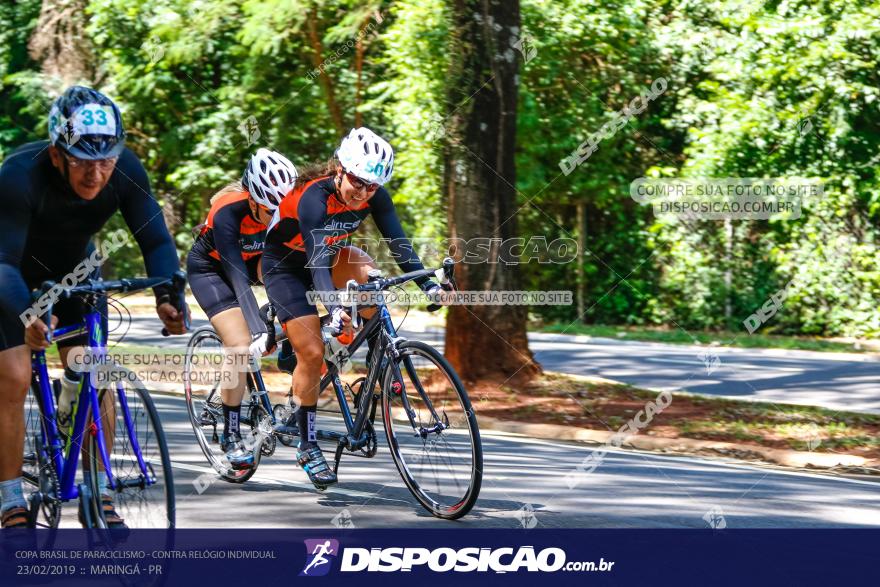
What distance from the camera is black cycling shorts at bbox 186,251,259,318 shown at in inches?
299

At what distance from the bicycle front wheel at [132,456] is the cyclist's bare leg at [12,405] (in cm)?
41

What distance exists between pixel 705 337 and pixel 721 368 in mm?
4284

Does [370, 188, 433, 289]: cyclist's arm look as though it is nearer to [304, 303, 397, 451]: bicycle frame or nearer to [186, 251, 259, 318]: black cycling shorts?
[304, 303, 397, 451]: bicycle frame

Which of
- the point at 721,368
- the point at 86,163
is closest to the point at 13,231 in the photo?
the point at 86,163

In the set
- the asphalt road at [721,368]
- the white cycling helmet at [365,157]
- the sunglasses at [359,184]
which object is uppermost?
the white cycling helmet at [365,157]

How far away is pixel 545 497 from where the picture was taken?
730cm

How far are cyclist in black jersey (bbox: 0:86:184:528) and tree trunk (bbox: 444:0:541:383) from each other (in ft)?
23.9

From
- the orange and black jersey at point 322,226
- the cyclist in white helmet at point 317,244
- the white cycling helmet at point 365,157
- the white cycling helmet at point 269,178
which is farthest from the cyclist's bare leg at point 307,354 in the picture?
the white cycling helmet at point 365,157

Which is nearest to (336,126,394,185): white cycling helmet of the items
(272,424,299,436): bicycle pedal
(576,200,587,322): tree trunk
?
(272,424,299,436): bicycle pedal

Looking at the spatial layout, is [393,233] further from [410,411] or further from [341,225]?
[410,411]

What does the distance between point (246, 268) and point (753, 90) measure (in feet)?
46.3

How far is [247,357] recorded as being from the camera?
7492mm

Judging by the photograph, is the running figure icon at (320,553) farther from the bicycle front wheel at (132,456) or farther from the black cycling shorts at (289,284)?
the black cycling shorts at (289,284)

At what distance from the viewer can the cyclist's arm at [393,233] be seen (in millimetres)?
7031
